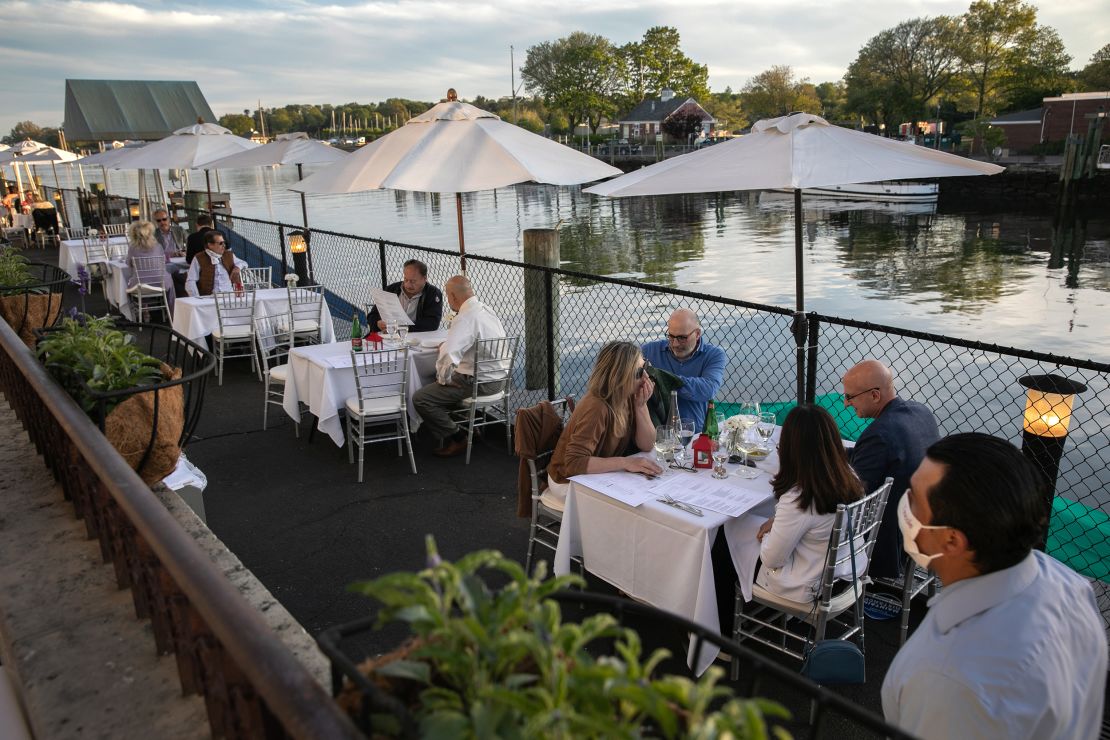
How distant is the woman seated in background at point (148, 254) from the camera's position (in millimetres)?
11125

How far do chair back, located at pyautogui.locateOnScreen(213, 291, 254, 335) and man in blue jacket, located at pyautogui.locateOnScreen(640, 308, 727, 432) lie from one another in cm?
537

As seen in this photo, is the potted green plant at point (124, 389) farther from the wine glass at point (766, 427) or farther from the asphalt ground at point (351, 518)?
the wine glass at point (766, 427)

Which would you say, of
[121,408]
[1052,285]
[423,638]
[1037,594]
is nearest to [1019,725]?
[1037,594]

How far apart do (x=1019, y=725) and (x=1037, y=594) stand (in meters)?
0.32

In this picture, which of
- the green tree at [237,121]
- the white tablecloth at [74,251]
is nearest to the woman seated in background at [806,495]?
the white tablecloth at [74,251]

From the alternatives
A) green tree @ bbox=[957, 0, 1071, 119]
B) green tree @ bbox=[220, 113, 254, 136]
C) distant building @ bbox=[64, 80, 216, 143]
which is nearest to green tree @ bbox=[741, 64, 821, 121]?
green tree @ bbox=[957, 0, 1071, 119]

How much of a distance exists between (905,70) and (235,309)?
90.5 meters

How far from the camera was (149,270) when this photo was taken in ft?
37.0

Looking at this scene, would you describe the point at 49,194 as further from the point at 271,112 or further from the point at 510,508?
the point at 271,112

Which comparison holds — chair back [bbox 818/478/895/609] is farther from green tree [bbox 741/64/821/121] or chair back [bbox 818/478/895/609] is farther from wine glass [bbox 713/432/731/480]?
green tree [bbox 741/64/821/121]

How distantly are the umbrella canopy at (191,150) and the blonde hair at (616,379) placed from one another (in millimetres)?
8927

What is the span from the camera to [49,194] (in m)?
29.1

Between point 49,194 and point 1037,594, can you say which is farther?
point 49,194

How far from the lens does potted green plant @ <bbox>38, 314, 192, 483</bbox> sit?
304cm
